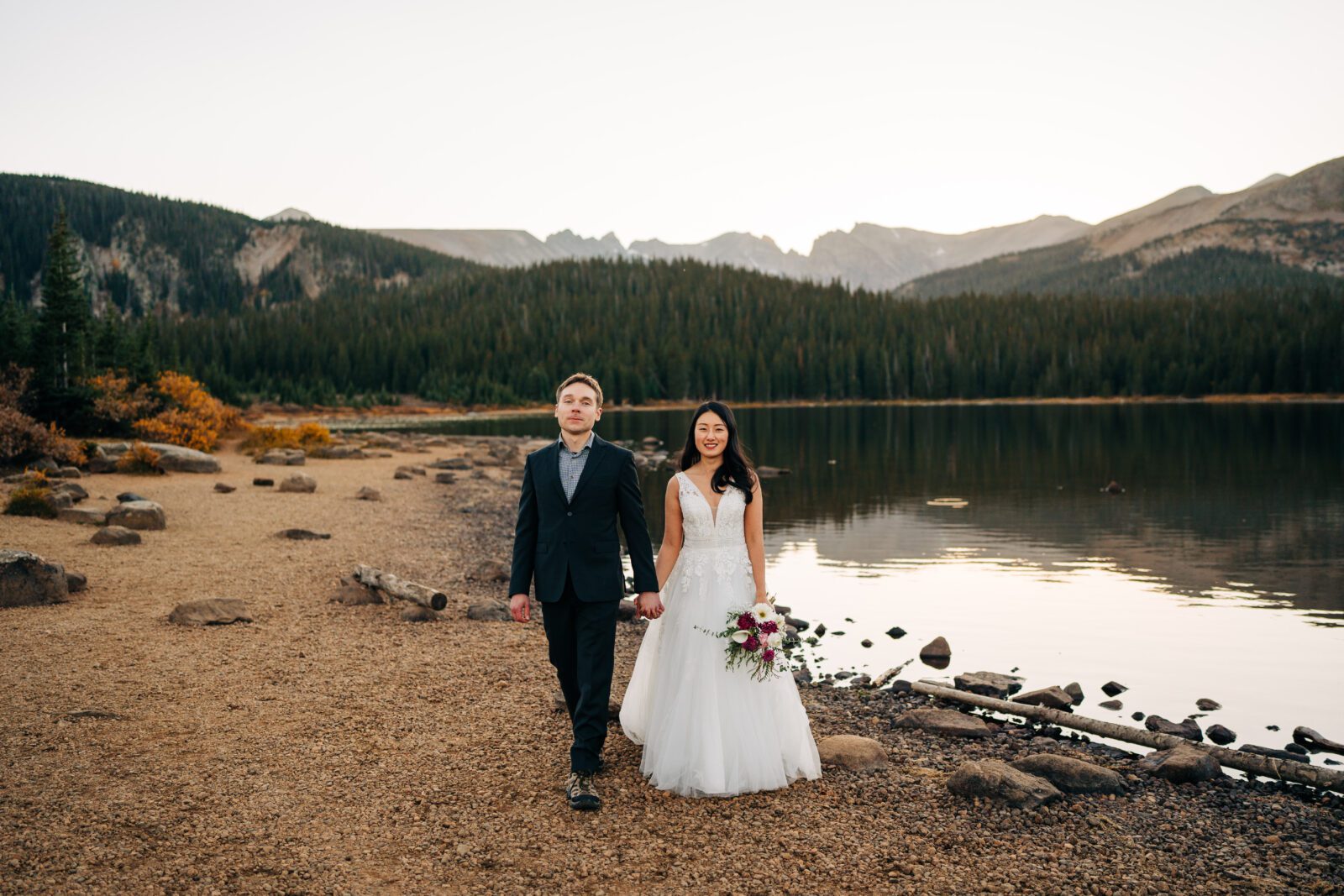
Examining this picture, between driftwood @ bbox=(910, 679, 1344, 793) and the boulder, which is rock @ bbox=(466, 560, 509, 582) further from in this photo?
driftwood @ bbox=(910, 679, 1344, 793)

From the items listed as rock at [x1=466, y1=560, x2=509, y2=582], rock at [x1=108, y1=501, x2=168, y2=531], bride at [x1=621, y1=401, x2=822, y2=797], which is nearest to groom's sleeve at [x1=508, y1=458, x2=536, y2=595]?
bride at [x1=621, y1=401, x2=822, y2=797]

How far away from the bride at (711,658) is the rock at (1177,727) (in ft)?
16.9

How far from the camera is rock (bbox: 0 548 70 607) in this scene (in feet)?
41.0

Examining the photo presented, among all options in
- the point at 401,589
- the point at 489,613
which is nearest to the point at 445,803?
the point at 489,613

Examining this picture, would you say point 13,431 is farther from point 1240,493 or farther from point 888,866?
point 1240,493

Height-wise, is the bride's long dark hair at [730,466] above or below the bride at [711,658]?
above

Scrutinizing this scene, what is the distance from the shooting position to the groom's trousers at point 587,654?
7070mm

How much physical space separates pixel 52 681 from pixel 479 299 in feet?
600

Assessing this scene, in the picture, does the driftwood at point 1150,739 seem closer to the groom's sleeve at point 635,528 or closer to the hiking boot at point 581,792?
the groom's sleeve at point 635,528

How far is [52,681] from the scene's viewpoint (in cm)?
952

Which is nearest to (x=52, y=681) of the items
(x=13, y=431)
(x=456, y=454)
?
(x=13, y=431)

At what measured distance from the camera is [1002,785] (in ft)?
23.5

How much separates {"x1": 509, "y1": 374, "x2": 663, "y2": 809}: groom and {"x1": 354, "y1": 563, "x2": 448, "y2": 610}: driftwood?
654 cm

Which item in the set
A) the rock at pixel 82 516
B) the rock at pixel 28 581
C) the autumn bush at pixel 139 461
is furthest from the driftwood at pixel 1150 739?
the autumn bush at pixel 139 461
